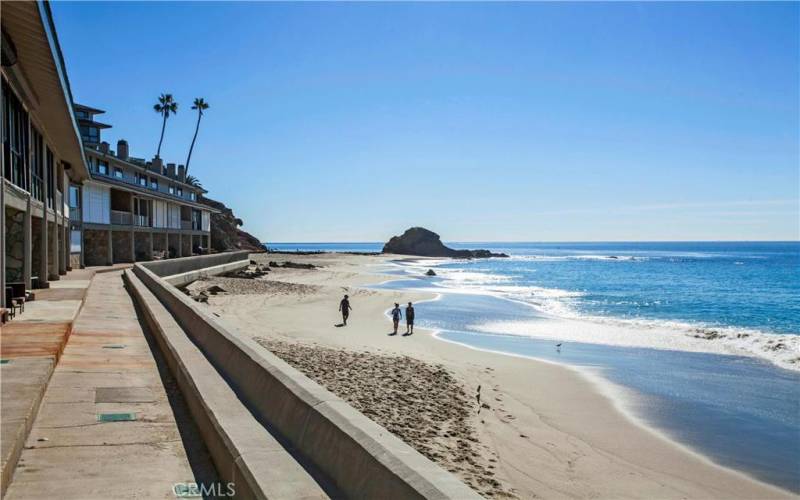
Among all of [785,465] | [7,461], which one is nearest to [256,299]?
[785,465]

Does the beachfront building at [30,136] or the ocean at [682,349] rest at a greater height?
the beachfront building at [30,136]

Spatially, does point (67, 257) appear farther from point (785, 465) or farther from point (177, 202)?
point (785, 465)

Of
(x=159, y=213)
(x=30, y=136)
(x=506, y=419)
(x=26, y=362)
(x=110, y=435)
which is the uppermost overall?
(x=30, y=136)

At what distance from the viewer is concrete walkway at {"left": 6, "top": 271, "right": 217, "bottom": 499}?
4613 millimetres

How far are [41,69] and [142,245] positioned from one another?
115 feet

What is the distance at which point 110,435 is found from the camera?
574cm

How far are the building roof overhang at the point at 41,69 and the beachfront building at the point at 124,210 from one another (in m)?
11.6

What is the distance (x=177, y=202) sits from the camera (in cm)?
5209

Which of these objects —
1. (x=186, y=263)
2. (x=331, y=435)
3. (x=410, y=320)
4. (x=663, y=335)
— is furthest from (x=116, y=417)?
(x=186, y=263)

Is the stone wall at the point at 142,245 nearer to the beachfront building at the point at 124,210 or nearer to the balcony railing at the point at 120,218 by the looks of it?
the beachfront building at the point at 124,210

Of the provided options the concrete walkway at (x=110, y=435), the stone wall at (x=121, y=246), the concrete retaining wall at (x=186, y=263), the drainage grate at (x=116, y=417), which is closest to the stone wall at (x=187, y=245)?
the concrete retaining wall at (x=186, y=263)

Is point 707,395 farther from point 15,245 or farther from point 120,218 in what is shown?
point 120,218

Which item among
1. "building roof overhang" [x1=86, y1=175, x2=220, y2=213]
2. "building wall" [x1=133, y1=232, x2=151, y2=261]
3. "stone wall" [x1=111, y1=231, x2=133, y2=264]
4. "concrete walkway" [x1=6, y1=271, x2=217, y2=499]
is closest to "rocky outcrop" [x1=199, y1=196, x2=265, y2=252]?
"building roof overhang" [x1=86, y1=175, x2=220, y2=213]

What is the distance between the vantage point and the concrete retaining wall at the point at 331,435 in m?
3.44
